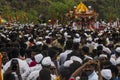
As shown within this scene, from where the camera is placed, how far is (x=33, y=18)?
60.9 m

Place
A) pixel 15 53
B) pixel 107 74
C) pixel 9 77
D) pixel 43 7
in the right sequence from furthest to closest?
1. pixel 43 7
2. pixel 15 53
3. pixel 107 74
4. pixel 9 77

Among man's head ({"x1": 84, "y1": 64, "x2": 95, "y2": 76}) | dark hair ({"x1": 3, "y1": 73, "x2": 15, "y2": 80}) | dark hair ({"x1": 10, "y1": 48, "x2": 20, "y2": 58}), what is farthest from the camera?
dark hair ({"x1": 10, "y1": 48, "x2": 20, "y2": 58})

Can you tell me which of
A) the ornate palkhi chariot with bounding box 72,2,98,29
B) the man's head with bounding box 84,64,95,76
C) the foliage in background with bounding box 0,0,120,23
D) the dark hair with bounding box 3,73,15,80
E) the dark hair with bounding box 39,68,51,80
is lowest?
the foliage in background with bounding box 0,0,120,23

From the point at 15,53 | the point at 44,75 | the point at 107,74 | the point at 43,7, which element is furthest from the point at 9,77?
the point at 43,7

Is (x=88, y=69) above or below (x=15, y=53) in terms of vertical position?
above

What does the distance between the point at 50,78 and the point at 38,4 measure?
6637cm

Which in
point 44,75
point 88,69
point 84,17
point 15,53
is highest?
point 44,75

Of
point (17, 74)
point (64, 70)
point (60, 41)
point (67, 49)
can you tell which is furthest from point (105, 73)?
point (60, 41)

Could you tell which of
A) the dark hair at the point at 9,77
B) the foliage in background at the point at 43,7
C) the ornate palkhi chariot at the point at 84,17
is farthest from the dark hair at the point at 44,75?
the foliage in background at the point at 43,7

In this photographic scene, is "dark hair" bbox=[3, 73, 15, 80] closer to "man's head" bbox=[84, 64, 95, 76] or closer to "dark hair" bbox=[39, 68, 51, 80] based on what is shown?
"dark hair" bbox=[39, 68, 51, 80]

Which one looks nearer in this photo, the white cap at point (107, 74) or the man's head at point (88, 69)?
the white cap at point (107, 74)

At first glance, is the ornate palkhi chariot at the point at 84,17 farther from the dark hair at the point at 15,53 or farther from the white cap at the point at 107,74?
the white cap at the point at 107,74

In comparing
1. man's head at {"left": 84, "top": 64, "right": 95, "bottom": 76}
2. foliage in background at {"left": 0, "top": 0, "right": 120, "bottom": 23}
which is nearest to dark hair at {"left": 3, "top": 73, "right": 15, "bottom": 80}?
man's head at {"left": 84, "top": 64, "right": 95, "bottom": 76}

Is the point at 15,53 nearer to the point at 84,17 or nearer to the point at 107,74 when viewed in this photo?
the point at 107,74
